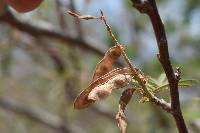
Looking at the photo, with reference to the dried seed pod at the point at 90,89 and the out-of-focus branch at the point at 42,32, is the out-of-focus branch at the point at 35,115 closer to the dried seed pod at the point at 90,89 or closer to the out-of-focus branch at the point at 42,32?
the out-of-focus branch at the point at 42,32

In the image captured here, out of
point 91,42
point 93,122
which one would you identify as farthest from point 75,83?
point 93,122

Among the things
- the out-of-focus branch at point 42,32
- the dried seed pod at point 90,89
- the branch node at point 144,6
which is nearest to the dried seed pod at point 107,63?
the dried seed pod at point 90,89

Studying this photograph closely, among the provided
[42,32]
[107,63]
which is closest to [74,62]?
[42,32]

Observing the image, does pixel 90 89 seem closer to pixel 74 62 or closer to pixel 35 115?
pixel 74 62

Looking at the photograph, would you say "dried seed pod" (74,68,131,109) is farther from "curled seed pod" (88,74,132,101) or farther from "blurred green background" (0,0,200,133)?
→ "blurred green background" (0,0,200,133)

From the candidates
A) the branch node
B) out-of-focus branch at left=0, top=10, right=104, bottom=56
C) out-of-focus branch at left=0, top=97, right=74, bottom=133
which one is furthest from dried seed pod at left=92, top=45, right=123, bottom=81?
out-of-focus branch at left=0, top=97, right=74, bottom=133
